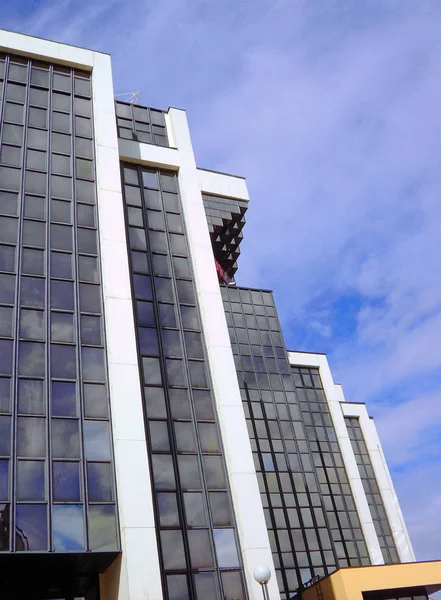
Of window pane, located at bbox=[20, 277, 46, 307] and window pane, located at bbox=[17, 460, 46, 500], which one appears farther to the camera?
window pane, located at bbox=[20, 277, 46, 307]

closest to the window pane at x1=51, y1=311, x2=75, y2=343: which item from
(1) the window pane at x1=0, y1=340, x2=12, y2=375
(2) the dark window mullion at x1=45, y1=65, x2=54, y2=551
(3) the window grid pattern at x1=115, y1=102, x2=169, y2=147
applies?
(2) the dark window mullion at x1=45, y1=65, x2=54, y2=551

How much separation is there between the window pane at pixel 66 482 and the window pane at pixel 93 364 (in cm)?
379

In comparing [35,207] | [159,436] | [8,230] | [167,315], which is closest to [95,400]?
[159,436]

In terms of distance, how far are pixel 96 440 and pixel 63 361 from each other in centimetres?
358

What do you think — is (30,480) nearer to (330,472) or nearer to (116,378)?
(116,378)

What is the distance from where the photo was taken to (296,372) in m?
57.8

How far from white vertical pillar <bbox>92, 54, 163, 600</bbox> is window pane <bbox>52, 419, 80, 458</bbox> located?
1.46m

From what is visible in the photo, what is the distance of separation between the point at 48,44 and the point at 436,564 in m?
33.9

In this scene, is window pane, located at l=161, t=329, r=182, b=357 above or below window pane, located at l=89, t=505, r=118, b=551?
above

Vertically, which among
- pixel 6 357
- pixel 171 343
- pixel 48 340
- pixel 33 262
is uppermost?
pixel 33 262

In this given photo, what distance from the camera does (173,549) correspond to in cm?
2159

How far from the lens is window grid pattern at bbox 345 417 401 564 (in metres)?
52.0

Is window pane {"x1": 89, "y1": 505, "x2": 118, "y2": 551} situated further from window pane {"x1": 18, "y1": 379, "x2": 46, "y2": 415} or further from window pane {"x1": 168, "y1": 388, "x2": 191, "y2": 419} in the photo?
window pane {"x1": 168, "y1": 388, "x2": 191, "y2": 419}

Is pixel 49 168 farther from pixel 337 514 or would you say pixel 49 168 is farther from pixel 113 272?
pixel 337 514
